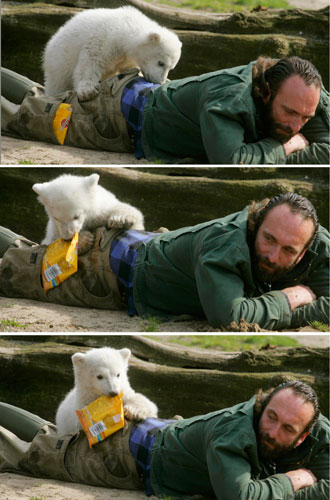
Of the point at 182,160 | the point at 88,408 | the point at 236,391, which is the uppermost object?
the point at 182,160

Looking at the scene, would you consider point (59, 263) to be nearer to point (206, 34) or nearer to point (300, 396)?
point (300, 396)

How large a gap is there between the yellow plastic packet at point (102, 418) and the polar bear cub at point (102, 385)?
54 millimetres

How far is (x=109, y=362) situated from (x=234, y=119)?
1972 mm

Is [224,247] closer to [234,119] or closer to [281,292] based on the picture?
[281,292]

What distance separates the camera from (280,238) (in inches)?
245

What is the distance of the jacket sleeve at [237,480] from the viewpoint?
5.64 m

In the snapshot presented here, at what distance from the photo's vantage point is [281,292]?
21.1 feet

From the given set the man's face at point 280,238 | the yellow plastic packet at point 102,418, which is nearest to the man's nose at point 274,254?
the man's face at point 280,238

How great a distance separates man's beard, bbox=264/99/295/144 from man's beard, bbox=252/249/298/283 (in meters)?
1.17

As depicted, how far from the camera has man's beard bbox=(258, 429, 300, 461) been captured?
5.96 metres

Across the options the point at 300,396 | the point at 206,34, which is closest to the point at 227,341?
the point at 206,34

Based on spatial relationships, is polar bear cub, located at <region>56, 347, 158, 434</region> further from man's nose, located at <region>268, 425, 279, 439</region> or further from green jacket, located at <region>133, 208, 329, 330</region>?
man's nose, located at <region>268, 425, 279, 439</region>

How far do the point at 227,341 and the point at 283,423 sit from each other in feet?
15.4

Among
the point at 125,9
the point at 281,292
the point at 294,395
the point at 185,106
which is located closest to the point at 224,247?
the point at 281,292
